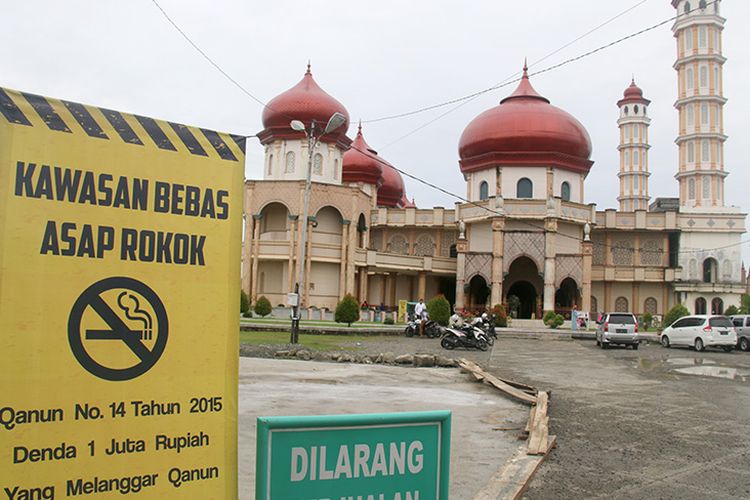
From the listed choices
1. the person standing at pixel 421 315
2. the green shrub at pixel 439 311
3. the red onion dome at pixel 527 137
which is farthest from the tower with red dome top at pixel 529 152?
the person standing at pixel 421 315

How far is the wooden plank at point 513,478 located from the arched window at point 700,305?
40462 millimetres

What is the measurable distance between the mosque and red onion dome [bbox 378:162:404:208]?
6.97 m

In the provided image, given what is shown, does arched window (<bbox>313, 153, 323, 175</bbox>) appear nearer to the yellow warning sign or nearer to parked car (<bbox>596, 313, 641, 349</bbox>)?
parked car (<bbox>596, 313, 641, 349</bbox>)

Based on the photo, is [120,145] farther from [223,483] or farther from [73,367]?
[223,483]

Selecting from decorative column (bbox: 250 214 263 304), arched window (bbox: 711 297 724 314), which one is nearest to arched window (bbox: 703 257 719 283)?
arched window (bbox: 711 297 724 314)

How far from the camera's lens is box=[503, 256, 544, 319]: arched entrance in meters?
40.8

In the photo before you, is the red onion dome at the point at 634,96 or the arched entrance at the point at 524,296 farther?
the red onion dome at the point at 634,96

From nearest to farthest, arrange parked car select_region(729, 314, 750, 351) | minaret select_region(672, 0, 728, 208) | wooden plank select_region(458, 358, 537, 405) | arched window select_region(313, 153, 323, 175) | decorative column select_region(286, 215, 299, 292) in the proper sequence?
wooden plank select_region(458, 358, 537, 405) → parked car select_region(729, 314, 750, 351) → decorative column select_region(286, 215, 299, 292) → arched window select_region(313, 153, 323, 175) → minaret select_region(672, 0, 728, 208)

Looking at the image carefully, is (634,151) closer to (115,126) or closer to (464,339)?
(464,339)

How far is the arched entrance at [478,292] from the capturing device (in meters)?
42.0

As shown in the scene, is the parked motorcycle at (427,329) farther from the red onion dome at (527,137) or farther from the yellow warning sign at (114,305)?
the yellow warning sign at (114,305)

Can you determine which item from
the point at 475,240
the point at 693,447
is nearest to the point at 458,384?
the point at 693,447

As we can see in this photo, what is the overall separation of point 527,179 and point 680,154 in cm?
1144

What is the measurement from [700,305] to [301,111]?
27977 millimetres
